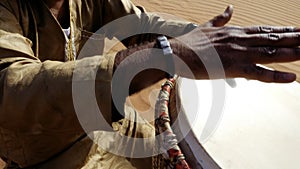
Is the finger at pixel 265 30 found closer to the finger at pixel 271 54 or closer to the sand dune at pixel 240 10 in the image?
the finger at pixel 271 54

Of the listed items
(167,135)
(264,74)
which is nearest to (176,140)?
(167,135)

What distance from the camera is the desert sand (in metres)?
3.75

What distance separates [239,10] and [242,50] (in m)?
3.17

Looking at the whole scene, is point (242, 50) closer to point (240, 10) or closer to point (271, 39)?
point (271, 39)

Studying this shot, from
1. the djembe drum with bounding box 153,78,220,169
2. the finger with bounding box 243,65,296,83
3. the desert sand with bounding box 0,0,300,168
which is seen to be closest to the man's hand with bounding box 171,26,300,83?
the finger with bounding box 243,65,296,83

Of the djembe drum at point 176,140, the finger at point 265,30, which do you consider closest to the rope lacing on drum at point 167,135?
the djembe drum at point 176,140

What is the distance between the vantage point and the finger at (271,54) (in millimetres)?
925

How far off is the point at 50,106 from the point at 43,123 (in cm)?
7

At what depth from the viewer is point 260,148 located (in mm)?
1124

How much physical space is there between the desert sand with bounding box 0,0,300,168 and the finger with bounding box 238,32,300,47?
2703 mm

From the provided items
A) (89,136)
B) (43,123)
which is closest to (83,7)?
(89,136)

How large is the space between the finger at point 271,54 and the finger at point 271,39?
14 millimetres

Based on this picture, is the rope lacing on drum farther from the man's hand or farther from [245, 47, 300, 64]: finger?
[245, 47, 300, 64]: finger

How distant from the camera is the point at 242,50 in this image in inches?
36.9
